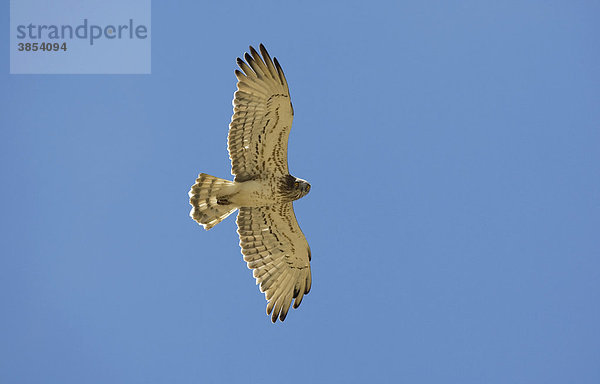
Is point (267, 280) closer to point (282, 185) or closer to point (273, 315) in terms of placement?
point (273, 315)

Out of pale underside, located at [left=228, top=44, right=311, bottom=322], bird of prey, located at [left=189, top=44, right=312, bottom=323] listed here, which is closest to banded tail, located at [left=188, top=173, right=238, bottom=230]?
bird of prey, located at [left=189, top=44, right=312, bottom=323]

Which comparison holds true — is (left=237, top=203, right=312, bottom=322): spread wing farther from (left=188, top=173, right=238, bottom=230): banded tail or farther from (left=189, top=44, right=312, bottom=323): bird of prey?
(left=188, top=173, right=238, bottom=230): banded tail

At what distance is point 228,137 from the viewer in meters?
10.1

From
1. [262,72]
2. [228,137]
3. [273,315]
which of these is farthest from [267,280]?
[262,72]

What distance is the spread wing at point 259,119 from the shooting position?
9742 millimetres

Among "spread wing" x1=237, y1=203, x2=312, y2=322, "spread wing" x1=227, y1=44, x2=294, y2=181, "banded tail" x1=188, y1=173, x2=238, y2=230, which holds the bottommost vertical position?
"spread wing" x1=237, y1=203, x2=312, y2=322

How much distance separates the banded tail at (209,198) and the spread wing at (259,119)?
0.79ft

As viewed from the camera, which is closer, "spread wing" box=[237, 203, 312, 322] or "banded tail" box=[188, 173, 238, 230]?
→ "banded tail" box=[188, 173, 238, 230]

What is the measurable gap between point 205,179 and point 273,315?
2.12 m

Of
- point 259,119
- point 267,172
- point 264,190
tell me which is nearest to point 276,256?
point 264,190

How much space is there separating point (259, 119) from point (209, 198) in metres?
1.20

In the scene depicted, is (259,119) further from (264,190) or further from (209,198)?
(209,198)

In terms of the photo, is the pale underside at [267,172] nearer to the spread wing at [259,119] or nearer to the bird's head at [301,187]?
the spread wing at [259,119]

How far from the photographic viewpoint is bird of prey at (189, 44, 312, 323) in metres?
9.79
